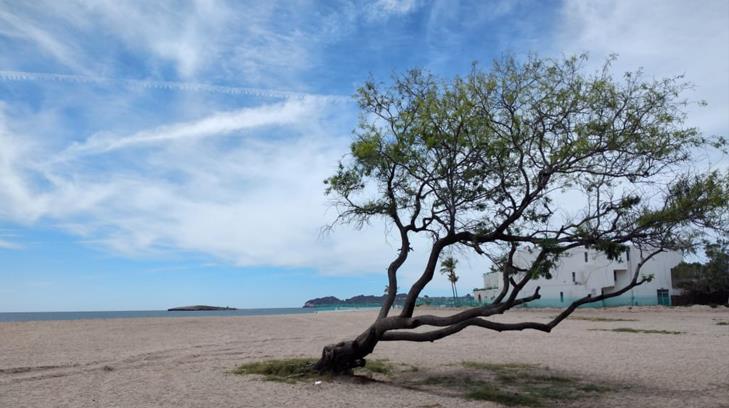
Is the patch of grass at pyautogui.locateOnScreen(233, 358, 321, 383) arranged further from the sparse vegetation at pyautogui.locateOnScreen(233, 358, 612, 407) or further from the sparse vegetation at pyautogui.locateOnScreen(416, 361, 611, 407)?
the sparse vegetation at pyautogui.locateOnScreen(416, 361, 611, 407)

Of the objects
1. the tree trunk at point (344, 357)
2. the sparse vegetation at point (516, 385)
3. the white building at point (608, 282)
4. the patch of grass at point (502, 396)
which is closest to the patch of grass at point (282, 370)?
the tree trunk at point (344, 357)

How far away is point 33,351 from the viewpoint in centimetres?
1852

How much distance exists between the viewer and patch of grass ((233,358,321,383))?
1289 cm

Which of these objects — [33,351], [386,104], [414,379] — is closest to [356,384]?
[414,379]

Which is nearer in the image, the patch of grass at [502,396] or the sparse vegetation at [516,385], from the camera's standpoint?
the patch of grass at [502,396]

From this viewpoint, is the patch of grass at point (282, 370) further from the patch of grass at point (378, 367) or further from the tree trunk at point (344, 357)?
the patch of grass at point (378, 367)

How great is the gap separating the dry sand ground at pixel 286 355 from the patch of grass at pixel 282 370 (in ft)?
1.50

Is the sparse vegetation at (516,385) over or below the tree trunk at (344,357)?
below

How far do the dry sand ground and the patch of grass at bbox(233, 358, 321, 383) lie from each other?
1.50ft

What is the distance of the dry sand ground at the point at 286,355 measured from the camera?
10.7 meters

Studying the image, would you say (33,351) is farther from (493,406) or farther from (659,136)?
(659,136)

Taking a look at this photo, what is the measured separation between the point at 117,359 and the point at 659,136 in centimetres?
1426

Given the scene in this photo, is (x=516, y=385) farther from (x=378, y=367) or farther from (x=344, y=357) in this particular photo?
(x=344, y=357)

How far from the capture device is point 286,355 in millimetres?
17797
